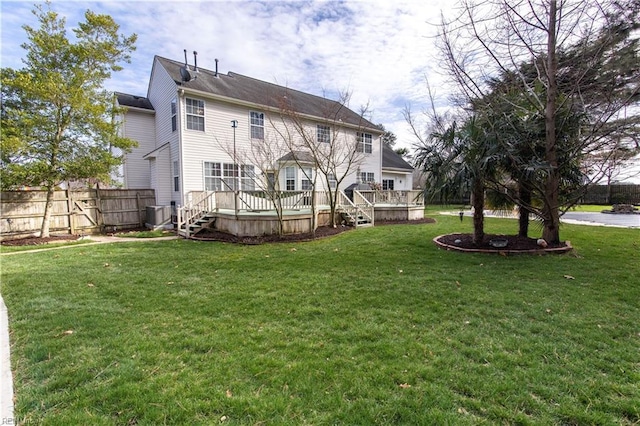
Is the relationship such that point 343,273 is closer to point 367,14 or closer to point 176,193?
point 367,14

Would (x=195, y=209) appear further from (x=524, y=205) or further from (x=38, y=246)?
(x=524, y=205)

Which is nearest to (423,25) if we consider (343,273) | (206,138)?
(343,273)

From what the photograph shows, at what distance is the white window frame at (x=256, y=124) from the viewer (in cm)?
1453

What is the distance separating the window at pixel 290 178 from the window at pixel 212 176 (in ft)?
11.2

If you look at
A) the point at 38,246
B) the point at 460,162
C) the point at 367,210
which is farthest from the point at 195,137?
the point at 460,162

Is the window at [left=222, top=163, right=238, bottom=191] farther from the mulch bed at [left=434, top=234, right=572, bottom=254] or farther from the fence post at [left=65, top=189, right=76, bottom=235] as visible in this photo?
the mulch bed at [left=434, top=234, right=572, bottom=254]

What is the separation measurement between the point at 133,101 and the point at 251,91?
581 centimetres

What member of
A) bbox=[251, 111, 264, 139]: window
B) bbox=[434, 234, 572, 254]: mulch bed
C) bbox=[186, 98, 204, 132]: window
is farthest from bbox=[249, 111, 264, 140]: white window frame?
bbox=[434, 234, 572, 254]: mulch bed

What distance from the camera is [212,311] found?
3.93 metres

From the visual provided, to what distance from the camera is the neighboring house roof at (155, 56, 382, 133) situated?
13.1 m

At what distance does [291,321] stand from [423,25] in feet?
22.0

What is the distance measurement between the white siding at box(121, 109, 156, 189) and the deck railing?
10.7 meters

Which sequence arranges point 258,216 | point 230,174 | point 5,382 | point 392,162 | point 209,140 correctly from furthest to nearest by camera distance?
point 392,162
point 230,174
point 209,140
point 258,216
point 5,382

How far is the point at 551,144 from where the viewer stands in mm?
6801
